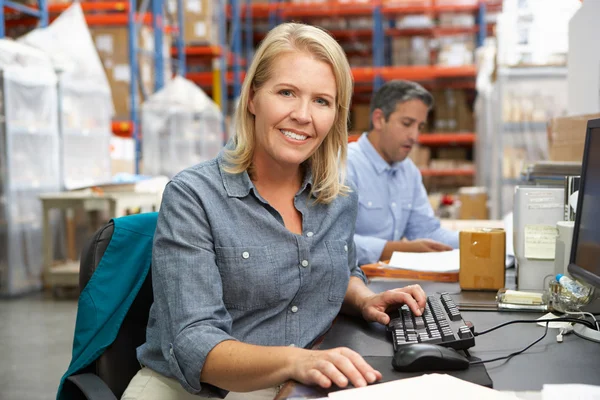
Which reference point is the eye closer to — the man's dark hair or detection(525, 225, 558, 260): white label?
detection(525, 225, 558, 260): white label

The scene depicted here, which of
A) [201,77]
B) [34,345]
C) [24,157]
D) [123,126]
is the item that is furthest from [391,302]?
[201,77]

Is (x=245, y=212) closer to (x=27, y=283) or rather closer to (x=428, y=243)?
(x=428, y=243)

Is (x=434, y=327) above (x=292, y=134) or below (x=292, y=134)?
below

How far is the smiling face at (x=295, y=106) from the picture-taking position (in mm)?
1275

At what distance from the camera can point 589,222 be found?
50.9 inches

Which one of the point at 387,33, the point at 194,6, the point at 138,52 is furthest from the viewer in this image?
the point at 387,33

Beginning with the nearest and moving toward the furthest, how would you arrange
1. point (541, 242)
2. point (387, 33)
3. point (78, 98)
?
point (541, 242) < point (78, 98) < point (387, 33)

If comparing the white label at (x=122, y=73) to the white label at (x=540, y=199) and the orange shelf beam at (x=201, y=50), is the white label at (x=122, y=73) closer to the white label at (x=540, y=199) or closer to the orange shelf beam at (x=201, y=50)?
the orange shelf beam at (x=201, y=50)

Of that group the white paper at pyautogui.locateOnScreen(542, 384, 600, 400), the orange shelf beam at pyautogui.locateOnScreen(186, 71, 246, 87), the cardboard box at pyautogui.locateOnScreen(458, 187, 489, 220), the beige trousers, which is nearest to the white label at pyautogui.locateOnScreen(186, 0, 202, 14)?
the orange shelf beam at pyautogui.locateOnScreen(186, 71, 246, 87)

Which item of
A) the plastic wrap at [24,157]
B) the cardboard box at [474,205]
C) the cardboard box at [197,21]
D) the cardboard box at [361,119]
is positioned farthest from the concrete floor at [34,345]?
the cardboard box at [361,119]

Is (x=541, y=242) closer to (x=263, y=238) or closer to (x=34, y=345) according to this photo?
(x=263, y=238)

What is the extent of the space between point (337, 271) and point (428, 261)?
0.72 metres

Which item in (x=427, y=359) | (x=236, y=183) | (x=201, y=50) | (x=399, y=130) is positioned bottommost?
(x=427, y=359)

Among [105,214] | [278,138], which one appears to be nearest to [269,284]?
[278,138]
